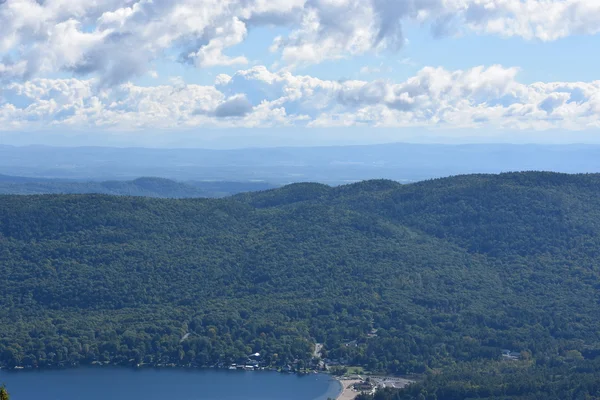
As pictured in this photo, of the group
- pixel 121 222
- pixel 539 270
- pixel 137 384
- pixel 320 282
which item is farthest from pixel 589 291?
pixel 121 222

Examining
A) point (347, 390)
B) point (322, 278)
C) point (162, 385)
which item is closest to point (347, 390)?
point (347, 390)

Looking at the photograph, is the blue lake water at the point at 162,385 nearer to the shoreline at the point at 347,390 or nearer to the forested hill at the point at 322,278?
the shoreline at the point at 347,390

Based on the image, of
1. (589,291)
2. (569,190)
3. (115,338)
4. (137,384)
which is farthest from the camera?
(569,190)

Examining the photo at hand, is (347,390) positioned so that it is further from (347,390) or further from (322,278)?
→ (322,278)

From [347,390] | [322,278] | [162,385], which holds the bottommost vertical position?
[162,385]

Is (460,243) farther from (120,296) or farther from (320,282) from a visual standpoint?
(120,296)

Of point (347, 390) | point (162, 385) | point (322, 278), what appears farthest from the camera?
point (322, 278)
